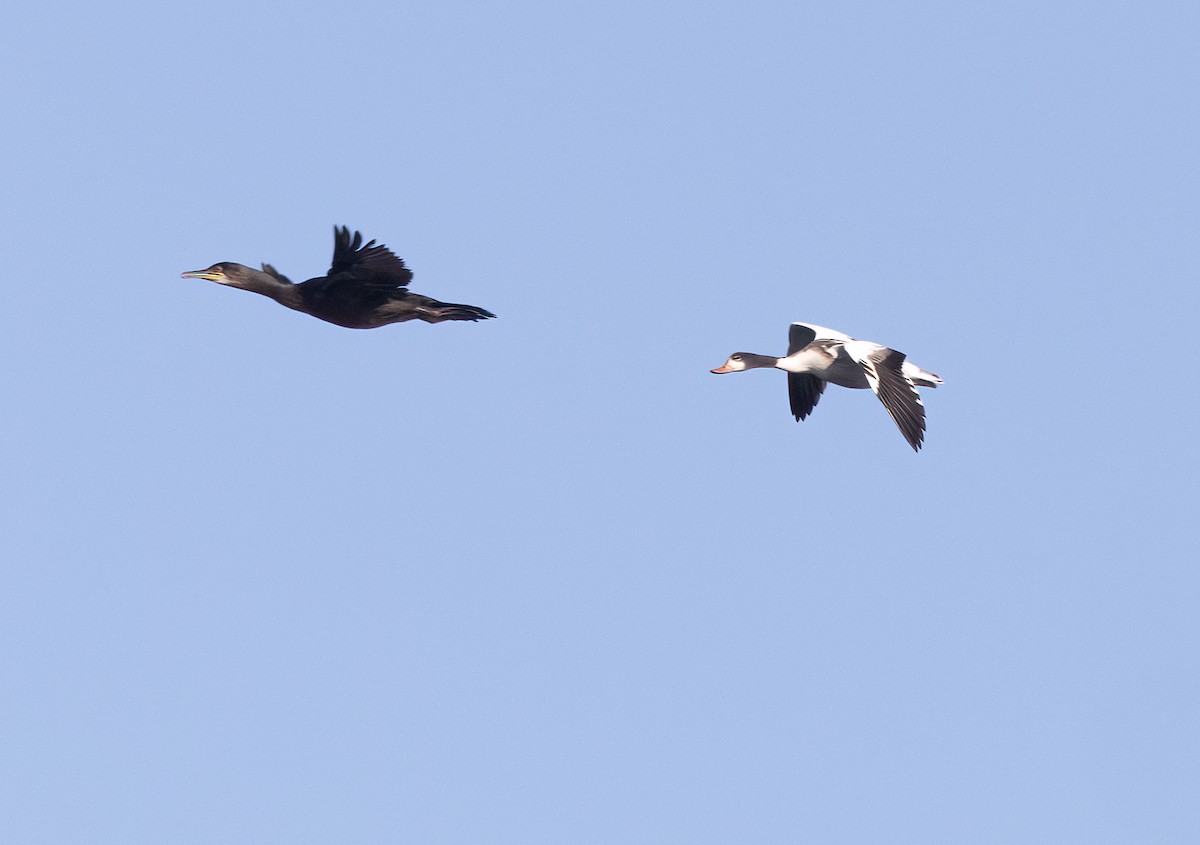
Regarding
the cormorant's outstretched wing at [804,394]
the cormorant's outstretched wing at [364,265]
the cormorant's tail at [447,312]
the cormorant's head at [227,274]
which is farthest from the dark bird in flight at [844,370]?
the cormorant's head at [227,274]

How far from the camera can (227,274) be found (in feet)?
63.0

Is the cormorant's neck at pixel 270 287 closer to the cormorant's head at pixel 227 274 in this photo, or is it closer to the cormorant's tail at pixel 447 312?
the cormorant's head at pixel 227 274

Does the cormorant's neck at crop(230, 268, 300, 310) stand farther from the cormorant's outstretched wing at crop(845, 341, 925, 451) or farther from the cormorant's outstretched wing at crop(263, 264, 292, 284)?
the cormorant's outstretched wing at crop(845, 341, 925, 451)

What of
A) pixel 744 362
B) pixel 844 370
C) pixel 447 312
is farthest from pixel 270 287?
pixel 844 370

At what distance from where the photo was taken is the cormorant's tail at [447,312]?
60.6ft

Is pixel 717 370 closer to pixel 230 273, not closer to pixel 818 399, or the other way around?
pixel 818 399

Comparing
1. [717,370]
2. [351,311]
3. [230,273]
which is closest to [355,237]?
[351,311]

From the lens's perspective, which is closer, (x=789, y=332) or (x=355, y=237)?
(x=355, y=237)

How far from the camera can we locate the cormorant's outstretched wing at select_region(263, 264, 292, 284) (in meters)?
19.7

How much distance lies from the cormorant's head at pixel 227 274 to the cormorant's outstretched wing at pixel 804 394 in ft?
27.0

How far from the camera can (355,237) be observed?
59.4ft

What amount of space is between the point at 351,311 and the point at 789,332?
6.74m

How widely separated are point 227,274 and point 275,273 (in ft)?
2.68

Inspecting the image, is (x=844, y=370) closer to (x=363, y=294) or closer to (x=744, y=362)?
(x=744, y=362)
